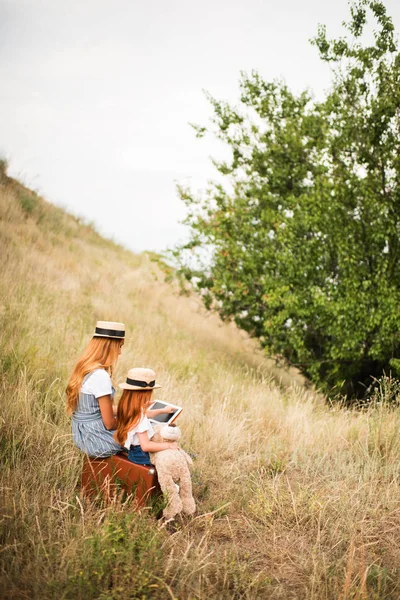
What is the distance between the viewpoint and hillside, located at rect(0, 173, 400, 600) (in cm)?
280

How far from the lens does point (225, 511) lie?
12.6ft

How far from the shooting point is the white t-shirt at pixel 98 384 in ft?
11.8

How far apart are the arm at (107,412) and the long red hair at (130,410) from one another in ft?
0.21

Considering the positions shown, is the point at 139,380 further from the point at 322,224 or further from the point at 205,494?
the point at 322,224

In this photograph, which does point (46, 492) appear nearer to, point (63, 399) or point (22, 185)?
point (63, 399)

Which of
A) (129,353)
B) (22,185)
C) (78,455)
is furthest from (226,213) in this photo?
(22,185)

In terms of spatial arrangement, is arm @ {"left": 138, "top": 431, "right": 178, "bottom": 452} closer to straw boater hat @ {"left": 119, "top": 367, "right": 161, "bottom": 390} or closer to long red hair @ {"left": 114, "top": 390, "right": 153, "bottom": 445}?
long red hair @ {"left": 114, "top": 390, "right": 153, "bottom": 445}

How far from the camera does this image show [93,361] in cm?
372

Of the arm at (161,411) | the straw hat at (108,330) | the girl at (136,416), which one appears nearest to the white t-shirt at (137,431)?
the girl at (136,416)

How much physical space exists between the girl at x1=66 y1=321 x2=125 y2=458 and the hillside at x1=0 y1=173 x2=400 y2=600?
0.38 metres

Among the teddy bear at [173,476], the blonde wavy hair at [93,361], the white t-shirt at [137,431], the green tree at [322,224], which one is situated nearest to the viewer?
the teddy bear at [173,476]

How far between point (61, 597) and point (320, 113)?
7.75m

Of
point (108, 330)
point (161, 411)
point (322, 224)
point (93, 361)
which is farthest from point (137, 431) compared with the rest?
point (322, 224)

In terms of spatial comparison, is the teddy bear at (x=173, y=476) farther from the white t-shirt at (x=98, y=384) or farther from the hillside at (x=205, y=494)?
the white t-shirt at (x=98, y=384)
